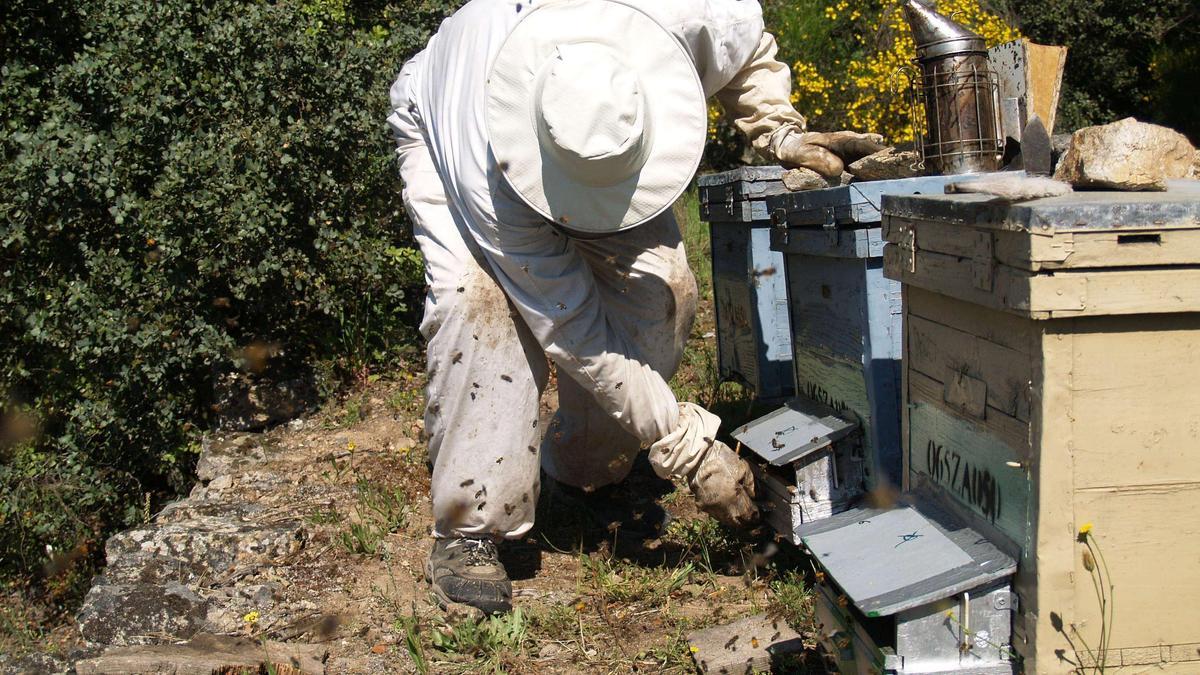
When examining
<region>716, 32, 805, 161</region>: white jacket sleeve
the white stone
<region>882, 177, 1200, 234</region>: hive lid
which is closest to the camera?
<region>882, 177, 1200, 234</region>: hive lid

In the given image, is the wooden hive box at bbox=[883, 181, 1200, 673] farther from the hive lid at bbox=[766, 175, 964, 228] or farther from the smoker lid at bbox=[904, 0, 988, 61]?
the smoker lid at bbox=[904, 0, 988, 61]

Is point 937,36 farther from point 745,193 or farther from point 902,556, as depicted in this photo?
point 902,556

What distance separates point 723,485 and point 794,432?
0.23 meters

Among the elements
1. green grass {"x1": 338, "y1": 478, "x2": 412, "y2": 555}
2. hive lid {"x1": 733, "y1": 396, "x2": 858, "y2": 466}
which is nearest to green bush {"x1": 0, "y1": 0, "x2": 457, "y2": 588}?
green grass {"x1": 338, "y1": 478, "x2": 412, "y2": 555}

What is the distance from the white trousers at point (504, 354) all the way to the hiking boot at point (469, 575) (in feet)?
0.15

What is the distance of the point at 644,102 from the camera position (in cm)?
245

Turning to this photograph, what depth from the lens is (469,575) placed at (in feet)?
9.38

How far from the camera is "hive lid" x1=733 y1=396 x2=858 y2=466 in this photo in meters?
2.67

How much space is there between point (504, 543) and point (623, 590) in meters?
0.58

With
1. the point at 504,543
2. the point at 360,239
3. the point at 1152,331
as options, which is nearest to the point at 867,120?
the point at 360,239

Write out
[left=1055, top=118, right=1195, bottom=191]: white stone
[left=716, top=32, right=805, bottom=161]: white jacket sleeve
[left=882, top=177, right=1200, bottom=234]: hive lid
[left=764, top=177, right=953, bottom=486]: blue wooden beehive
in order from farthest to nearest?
[left=716, top=32, right=805, bottom=161]: white jacket sleeve, [left=764, top=177, right=953, bottom=486]: blue wooden beehive, [left=1055, top=118, right=1195, bottom=191]: white stone, [left=882, top=177, right=1200, bottom=234]: hive lid

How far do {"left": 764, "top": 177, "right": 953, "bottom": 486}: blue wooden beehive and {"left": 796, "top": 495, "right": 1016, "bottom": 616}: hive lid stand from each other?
1.11ft

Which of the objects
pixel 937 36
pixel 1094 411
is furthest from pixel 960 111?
pixel 1094 411

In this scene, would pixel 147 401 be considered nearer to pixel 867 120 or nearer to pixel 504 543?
pixel 504 543
